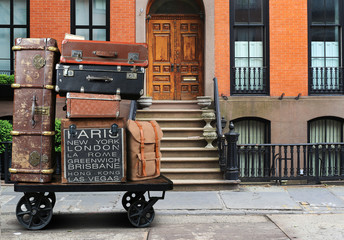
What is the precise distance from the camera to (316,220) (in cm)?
693

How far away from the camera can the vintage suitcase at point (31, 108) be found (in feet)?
20.3

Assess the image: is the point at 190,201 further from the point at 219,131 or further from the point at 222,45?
the point at 222,45

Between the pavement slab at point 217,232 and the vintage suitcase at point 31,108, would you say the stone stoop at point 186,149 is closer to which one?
the pavement slab at point 217,232

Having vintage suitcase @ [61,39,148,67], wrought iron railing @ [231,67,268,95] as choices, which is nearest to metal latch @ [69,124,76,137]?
vintage suitcase @ [61,39,148,67]

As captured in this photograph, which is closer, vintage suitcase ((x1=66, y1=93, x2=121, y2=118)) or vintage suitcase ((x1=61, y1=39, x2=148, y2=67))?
vintage suitcase ((x1=66, y1=93, x2=121, y2=118))

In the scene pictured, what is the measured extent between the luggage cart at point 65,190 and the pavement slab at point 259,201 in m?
1.90

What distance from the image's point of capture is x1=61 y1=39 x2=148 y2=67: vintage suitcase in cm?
620

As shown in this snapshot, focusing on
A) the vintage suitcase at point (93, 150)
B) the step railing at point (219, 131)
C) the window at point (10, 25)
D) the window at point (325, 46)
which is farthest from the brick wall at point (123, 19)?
the vintage suitcase at point (93, 150)

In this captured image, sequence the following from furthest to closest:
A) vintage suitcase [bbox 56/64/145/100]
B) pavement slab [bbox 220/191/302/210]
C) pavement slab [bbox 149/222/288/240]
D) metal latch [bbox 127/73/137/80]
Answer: pavement slab [bbox 220/191/302/210] → metal latch [bbox 127/73/137/80] → vintage suitcase [bbox 56/64/145/100] → pavement slab [bbox 149/222/288/240]

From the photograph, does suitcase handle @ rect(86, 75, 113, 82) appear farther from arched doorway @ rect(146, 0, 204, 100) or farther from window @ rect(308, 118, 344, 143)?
window @ rect(308, 118, 344, 143)

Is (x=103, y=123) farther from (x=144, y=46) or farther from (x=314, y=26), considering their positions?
(x=314, y=26)

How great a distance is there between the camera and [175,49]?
499 inches

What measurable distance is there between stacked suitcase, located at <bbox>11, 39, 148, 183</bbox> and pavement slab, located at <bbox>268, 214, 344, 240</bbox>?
2557 mm

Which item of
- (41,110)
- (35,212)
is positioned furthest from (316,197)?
(41,110)
